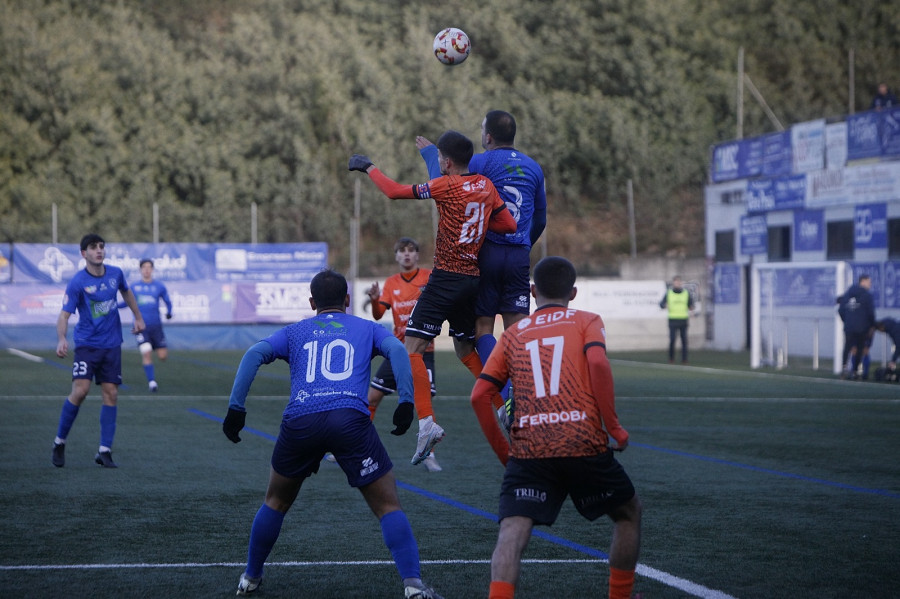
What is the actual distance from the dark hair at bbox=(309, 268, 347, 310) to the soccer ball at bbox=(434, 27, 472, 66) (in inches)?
132

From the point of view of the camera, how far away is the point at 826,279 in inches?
1093

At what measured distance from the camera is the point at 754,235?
32.7 m

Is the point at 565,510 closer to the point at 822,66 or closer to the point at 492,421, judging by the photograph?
the point at 492,421

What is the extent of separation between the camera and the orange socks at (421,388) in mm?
7902

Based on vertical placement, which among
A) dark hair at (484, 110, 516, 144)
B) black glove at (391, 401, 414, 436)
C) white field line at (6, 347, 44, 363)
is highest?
dark hair at (484, 110, 516, 144)

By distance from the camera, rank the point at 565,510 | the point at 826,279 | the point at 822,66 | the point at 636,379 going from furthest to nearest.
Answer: the point at 822,66
the point at 826,279
the point at 636,379
the point at 565,510

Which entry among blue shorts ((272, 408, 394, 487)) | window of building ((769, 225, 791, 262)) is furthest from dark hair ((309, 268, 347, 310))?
window of building ((769, 225, 791, 262))

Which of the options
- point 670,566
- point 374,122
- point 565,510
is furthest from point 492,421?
point 374,122

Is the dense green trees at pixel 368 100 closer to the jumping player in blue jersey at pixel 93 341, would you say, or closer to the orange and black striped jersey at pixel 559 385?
the jumping player in blue jersey at pixel 93 341

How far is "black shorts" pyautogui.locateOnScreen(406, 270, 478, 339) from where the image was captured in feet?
26.7

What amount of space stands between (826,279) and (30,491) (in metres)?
22.0

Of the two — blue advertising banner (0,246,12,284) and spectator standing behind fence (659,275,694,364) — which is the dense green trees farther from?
spectator standing behind fence (659,275,694,364)

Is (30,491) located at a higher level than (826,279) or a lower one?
lower

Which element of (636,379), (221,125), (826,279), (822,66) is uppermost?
(822,66)
